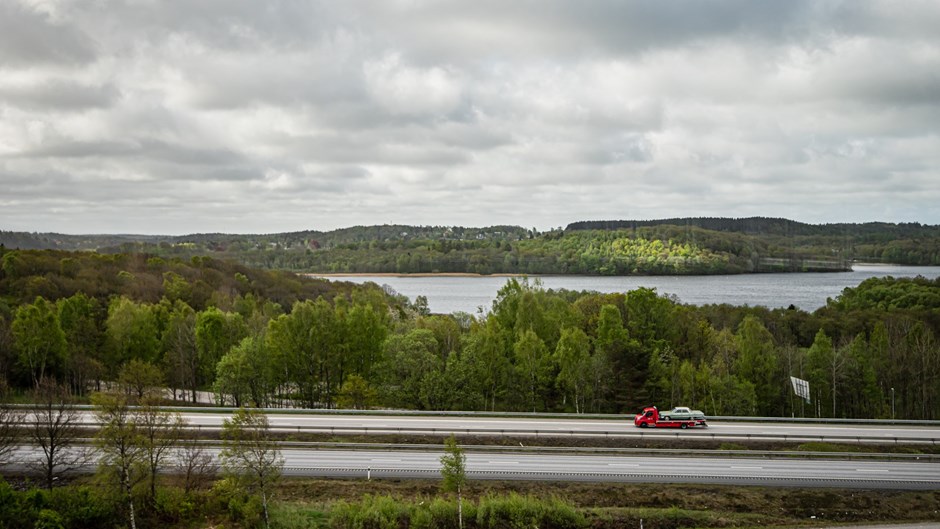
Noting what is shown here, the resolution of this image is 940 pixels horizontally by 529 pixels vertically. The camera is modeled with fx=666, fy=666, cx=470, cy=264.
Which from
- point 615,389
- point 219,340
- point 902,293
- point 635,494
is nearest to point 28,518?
point 635,494

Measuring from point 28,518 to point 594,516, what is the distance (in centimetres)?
Result: 1904

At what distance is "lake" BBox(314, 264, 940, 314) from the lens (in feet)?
383

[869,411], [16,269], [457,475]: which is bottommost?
[869,411]

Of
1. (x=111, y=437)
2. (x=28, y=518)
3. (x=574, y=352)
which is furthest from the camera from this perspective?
(x=574, y=352)

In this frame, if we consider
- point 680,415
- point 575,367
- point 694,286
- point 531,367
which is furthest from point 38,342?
point 694,286

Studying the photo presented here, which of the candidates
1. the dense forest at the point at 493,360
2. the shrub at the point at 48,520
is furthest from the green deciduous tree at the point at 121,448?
the dense forest at the point at 493,360

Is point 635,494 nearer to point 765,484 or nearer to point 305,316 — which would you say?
point 765,484

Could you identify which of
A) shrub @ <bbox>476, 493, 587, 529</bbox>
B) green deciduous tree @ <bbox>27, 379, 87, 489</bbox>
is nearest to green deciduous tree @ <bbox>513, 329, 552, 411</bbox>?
shrub @ <bbox>476, 493, 587, 529</bbox>

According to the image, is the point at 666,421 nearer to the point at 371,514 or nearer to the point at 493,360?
the point at 493,360

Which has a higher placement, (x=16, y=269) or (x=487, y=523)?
(x=16, y=269)

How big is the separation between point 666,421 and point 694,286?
392 ft

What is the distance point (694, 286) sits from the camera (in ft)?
484

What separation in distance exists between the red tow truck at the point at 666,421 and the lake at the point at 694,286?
211 ft

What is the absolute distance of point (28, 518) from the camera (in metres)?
21.3
